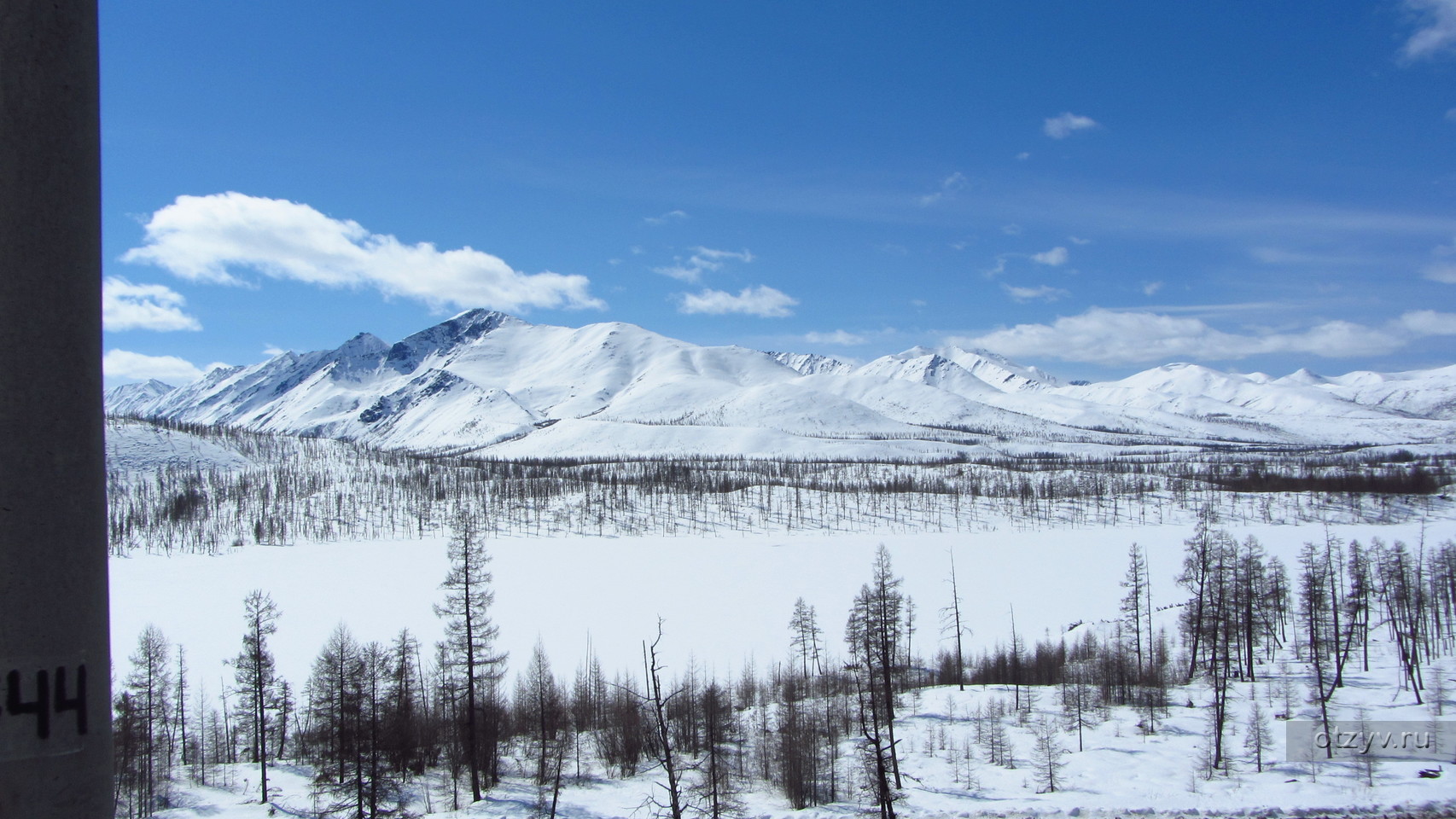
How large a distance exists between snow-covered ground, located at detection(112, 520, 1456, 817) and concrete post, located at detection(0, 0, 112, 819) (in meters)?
28.3

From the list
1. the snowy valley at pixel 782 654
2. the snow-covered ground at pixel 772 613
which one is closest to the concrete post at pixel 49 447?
the snowy valley at pixel 782 654

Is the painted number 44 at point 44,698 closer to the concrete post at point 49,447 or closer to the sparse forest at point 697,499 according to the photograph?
the concrete post at point 49,447

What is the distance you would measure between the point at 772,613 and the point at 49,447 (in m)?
65.0

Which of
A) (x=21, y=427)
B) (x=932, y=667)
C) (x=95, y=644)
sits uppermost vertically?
(x=21, y=427)

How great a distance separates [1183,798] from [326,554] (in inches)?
3819

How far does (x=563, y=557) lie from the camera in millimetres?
91750

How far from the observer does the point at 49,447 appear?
208 cm

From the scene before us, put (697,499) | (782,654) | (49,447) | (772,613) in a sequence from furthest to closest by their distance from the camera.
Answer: (697,499)
(772,613)
(782,654)
(49,447)

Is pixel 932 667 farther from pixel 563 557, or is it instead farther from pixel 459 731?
pixel 563 557

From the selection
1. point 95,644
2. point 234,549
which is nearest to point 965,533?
point 234,549

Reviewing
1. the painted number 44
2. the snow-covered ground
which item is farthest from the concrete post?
the snow-covered ground

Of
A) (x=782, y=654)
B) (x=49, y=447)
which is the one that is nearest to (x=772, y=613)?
(x=782, y=654)

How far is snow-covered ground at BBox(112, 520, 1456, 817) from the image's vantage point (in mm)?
26609

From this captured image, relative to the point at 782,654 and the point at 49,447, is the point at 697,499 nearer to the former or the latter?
the point at 782,654
